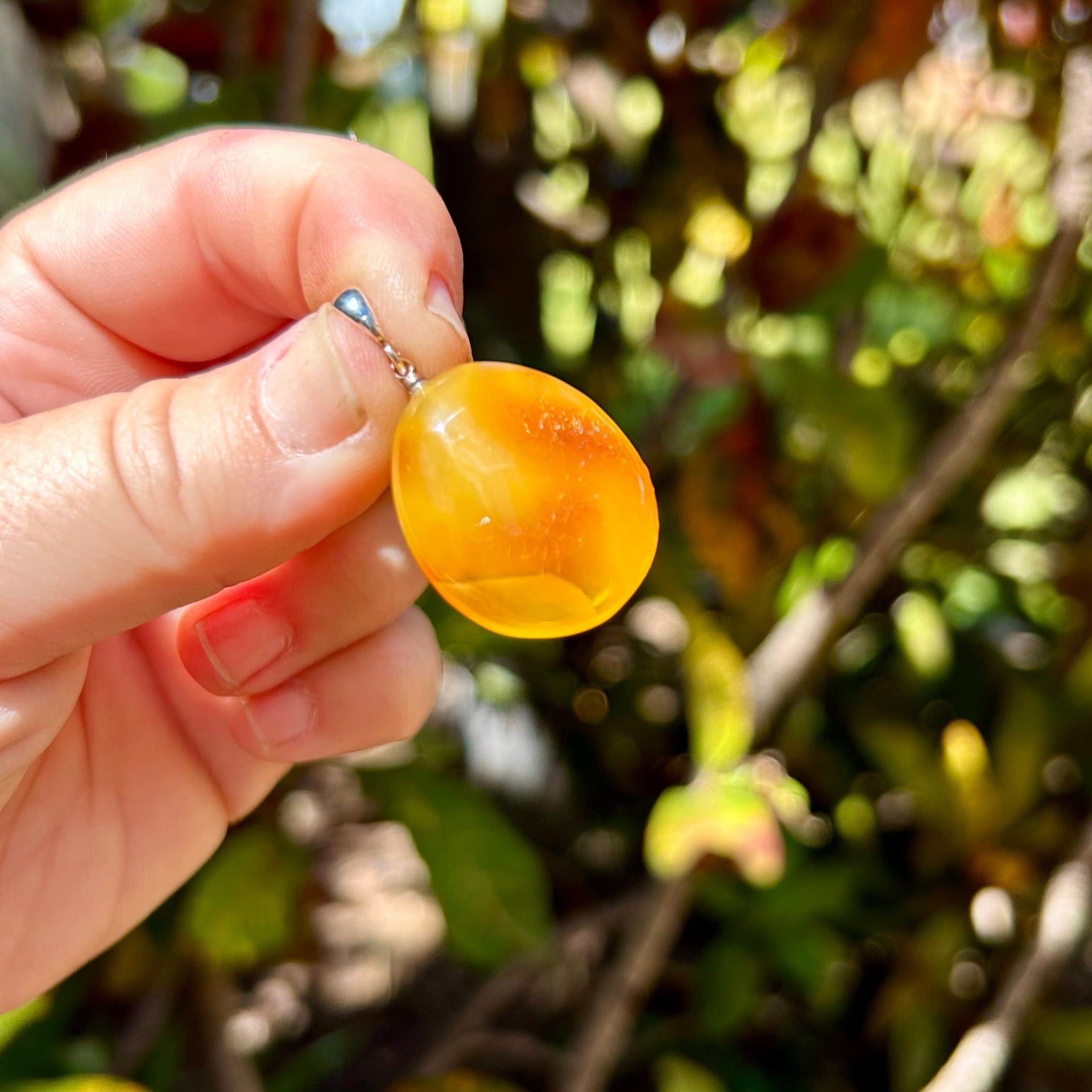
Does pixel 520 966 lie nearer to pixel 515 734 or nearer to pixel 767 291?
pixel 515 734

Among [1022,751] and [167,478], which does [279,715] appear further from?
[1022,751]

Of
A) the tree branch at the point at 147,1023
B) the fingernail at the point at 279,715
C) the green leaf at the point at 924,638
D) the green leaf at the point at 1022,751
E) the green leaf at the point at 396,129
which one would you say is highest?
the green leaf at the point at 396,129

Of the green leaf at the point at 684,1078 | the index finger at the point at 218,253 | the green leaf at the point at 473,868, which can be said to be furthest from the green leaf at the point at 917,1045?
the index finger at the point at 218,253

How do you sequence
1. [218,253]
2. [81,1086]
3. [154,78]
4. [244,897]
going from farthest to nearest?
[154,78]
[244,897]
[81,1086]
[218,253]

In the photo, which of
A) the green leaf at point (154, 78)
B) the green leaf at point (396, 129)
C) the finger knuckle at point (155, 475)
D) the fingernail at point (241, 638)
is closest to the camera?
the finger knuckle at point (155, 475)

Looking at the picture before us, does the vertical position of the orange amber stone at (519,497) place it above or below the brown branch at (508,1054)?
above

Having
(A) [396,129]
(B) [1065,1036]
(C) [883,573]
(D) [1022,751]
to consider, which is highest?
(A) [396,129]

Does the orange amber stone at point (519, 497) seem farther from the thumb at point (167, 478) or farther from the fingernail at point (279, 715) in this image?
the fingernail at point (279, 715)

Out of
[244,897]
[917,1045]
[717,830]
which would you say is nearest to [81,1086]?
[244,897]

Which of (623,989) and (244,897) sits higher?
(244,897)
